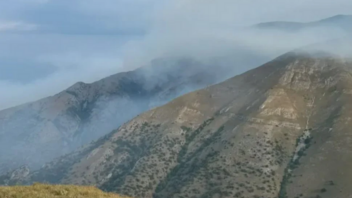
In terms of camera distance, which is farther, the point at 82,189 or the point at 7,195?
the point at 82,189

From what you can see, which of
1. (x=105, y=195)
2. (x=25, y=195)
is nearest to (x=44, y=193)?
(x=25, y=195)

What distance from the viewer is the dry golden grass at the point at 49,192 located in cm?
3738

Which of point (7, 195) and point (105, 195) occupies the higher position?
point (7, 195)

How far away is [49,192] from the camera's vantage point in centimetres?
3931

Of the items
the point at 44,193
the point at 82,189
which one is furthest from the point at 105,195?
the point at 44,193

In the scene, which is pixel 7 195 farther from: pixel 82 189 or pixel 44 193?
pixel 82 189

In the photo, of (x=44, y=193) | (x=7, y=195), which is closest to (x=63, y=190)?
(x=44, y=193)

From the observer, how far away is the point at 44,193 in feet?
126

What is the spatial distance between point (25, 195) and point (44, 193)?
4.98ft

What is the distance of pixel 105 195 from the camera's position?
4134 cm

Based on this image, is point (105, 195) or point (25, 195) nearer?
point (25, 195)

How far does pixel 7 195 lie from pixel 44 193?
251cm

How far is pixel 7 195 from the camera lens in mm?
37156

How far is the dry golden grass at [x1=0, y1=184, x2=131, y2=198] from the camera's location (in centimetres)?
3738
